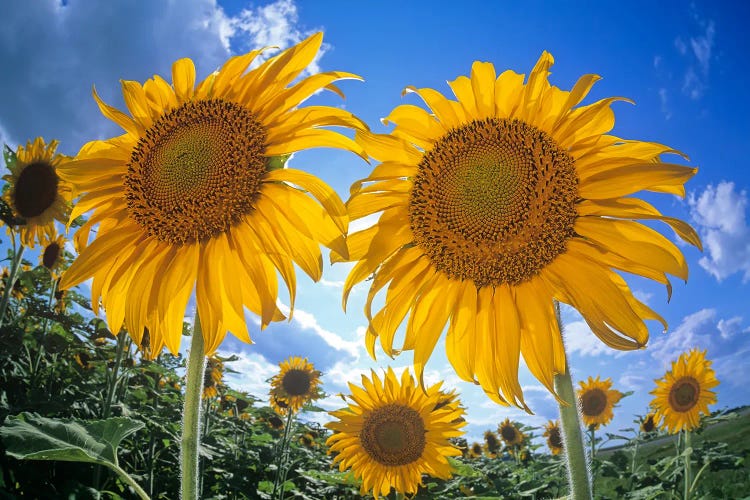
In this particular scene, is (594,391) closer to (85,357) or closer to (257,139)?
(85,357)

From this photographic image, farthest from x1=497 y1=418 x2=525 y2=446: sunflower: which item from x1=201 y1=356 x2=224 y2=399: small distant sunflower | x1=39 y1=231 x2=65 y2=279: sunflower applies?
x1=39 y1=231 x2=65 y2=279: sunflower

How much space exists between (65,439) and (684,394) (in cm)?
874

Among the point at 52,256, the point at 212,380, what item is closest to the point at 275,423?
the point at 212,380

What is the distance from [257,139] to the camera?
231 cm

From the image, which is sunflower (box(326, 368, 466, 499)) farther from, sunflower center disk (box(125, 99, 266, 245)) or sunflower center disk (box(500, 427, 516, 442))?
sunflower center disk (box(500, 427, 516, 442))

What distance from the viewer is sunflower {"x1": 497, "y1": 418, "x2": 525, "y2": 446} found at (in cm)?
1355

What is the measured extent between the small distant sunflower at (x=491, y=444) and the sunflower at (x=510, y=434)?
79 cm

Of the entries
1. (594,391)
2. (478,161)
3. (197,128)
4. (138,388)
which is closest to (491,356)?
(478,161)

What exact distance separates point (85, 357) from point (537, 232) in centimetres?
872

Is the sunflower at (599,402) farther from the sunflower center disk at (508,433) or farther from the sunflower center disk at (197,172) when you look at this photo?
the sunflower center disk at (197,172)

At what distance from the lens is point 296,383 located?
10.3m

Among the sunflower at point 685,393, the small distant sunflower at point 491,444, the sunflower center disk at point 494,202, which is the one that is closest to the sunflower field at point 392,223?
the sunflower center disk at point 494,202

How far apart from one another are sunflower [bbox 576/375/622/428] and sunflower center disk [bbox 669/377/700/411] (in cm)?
157

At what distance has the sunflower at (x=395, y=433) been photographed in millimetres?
4695
